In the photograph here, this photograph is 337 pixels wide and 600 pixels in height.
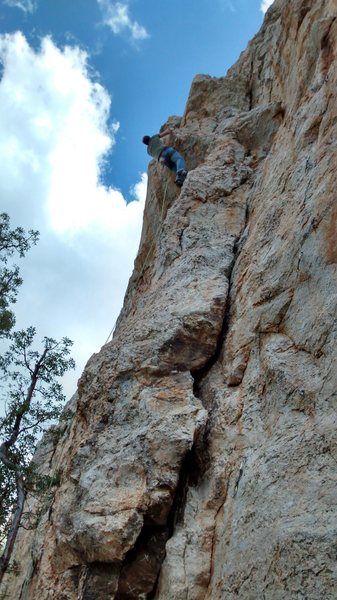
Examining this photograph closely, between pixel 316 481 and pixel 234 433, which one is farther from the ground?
pixel 234 433

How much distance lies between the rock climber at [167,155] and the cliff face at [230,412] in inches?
161

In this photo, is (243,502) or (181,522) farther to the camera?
(181,522)

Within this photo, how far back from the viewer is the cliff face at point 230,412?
5691 mm

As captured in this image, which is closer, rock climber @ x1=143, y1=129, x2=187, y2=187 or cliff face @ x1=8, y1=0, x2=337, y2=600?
cliff face @ x1=8, y1=0, x2=337, y2=600

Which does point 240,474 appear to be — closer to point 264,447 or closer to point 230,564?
point 264,447

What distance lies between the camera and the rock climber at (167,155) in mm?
15729

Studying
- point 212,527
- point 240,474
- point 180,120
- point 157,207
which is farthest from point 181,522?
point 180,120

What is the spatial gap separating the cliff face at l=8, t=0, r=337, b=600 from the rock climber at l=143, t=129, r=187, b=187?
4.08 metres

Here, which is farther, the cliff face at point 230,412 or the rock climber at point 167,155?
the rock climber at point 167,155

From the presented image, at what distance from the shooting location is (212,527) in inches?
266

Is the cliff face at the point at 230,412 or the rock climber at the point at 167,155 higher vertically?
the rock climber at the point at 167,155

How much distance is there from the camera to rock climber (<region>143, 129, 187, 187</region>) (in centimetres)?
1573

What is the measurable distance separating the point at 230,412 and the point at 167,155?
11044 millimetres

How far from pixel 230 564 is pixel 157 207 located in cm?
1336
